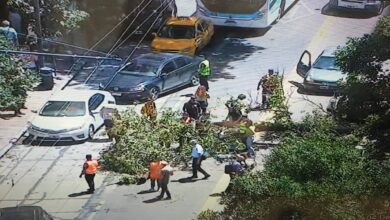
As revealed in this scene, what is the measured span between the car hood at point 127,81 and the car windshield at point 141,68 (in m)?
0.10

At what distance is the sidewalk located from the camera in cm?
1552

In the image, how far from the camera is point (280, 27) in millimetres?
17219

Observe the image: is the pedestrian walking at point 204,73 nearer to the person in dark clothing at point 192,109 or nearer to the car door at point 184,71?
the car door at point 184,71

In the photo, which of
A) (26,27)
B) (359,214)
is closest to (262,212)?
(359,214)

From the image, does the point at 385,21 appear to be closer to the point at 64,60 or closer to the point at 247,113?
the point at 247,113

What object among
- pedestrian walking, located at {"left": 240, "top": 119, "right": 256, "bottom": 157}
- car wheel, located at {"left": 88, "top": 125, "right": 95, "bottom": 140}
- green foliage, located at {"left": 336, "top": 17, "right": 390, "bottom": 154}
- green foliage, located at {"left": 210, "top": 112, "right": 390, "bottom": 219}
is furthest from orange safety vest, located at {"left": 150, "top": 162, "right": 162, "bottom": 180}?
green foliage, located at {"left": 336, "top": 17, "right": 390, "bottom": 154}

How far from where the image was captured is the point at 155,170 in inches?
544

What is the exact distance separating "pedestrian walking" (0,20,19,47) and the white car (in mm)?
1994

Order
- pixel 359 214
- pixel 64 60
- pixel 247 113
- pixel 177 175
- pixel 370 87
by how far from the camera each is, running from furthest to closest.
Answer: pixel 64 60, pixel 247 113, pixel 177 175, pixel 370 87, pixel 359 214

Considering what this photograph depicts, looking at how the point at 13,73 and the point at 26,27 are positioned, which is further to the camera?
the point at 26,27

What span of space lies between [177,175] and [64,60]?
183 inches

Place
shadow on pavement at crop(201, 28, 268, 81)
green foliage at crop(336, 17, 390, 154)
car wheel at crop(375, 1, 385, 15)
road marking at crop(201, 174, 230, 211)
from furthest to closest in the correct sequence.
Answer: shadow on pavement at crop(201, 28, 268, 81) < car wheel at crop(375, 1, 385, 15) < road marking at crop(201, 174, 230, 211) < green foliage at crop(336, 17, 390, 154)

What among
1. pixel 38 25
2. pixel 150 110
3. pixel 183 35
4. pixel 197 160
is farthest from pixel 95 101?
pixel 38 25

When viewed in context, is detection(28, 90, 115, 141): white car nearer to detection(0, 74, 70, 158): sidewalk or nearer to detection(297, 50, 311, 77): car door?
detection(0, 74, 70, 158): sidewalk
